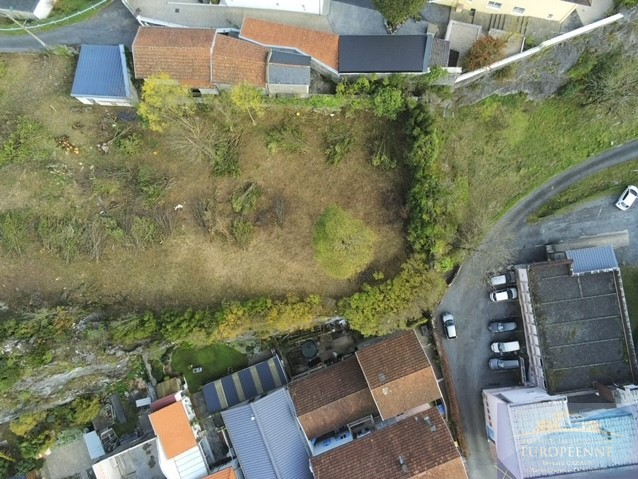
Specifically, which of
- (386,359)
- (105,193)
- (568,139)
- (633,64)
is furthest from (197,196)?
(633,64)


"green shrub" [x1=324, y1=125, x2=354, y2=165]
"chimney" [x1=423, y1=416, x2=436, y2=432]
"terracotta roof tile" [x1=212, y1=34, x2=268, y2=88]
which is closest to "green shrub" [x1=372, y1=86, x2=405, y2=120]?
"green shrub" [x1=324, y1=125, x2=354, y2=165]

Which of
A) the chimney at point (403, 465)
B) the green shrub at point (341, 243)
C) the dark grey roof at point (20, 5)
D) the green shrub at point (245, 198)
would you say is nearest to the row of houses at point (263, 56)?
the dark grey roof at point (20, 5)

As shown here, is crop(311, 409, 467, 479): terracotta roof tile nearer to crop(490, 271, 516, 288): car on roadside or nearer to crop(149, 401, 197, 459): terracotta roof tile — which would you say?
crop(149, 401, 197, 459): terracotta roof tile

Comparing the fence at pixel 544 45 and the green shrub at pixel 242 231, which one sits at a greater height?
the fence at pixel 544 45

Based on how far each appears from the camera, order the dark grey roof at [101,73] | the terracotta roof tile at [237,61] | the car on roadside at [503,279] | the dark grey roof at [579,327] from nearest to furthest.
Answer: the terracotta roof tile at [237,61]
the dark grey roof at [101,73]
the dark grey roof at [579,327]
the car on roadside at [503,279]

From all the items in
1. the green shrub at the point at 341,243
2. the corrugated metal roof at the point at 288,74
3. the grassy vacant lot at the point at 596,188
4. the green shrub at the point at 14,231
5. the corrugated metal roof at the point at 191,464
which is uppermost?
the corrugated metal roof at the point at 288,74

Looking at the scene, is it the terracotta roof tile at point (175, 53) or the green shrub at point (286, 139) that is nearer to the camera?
the terracotta roof tile at point (175, 53)

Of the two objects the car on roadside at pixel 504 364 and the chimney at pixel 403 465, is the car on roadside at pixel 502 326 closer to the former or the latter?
the car on roadside at pixel 504 364

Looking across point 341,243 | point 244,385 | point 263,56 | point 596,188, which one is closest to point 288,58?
point 263,56
